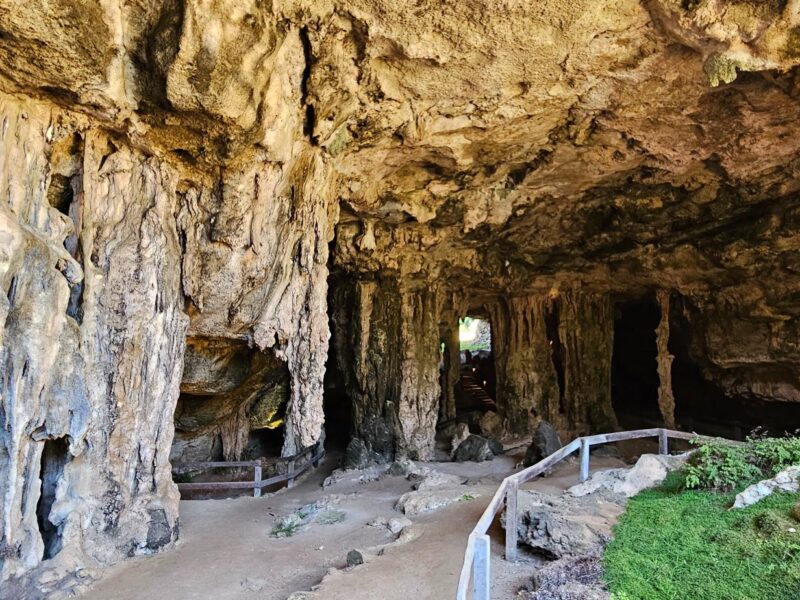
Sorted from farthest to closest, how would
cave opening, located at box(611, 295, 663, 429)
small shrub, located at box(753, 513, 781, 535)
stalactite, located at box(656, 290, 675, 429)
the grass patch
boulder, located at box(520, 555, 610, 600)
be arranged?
cave opening, located at box(611, 295, 663, 429) < stalactite, located at box(656, 290, 675, 429) < the grass patch < small shrub, located at box(753, 513, 781, 535) < boulder, located at box(520, 555, 610, 600)

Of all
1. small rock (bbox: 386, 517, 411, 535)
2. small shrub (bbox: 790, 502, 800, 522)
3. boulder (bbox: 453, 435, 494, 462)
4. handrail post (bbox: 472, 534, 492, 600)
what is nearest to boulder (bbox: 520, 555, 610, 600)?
handrail post (bbox: 472, 534, 492, 600)

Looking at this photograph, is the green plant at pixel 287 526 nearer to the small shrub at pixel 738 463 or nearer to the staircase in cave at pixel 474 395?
the small shrub at pixel 738 463

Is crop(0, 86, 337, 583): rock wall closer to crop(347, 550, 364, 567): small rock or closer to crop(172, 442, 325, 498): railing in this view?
crop(172, 442, 325, 498): railing

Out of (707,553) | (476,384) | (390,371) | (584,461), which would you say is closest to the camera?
(707,553)

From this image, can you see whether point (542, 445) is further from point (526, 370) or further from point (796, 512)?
point (796, 512)

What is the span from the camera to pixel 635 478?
7316 millimetres

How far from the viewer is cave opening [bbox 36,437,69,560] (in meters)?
6.32

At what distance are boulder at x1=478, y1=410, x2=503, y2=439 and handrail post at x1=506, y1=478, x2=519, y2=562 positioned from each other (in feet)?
37.8

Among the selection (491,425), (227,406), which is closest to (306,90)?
(227,406)

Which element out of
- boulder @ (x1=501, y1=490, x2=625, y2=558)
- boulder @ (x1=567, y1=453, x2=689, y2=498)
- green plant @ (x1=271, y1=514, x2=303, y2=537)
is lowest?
green plant @ (x1=271, y1=514, x2=303, y2=537)

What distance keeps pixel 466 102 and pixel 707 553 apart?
6.70 meters

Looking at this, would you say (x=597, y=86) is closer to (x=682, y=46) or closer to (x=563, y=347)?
(x=682, y=46)

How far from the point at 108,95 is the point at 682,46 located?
287 inches

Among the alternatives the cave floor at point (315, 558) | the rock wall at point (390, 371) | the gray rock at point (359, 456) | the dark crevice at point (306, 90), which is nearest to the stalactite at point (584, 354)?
the rock wall at point (390, 371)
